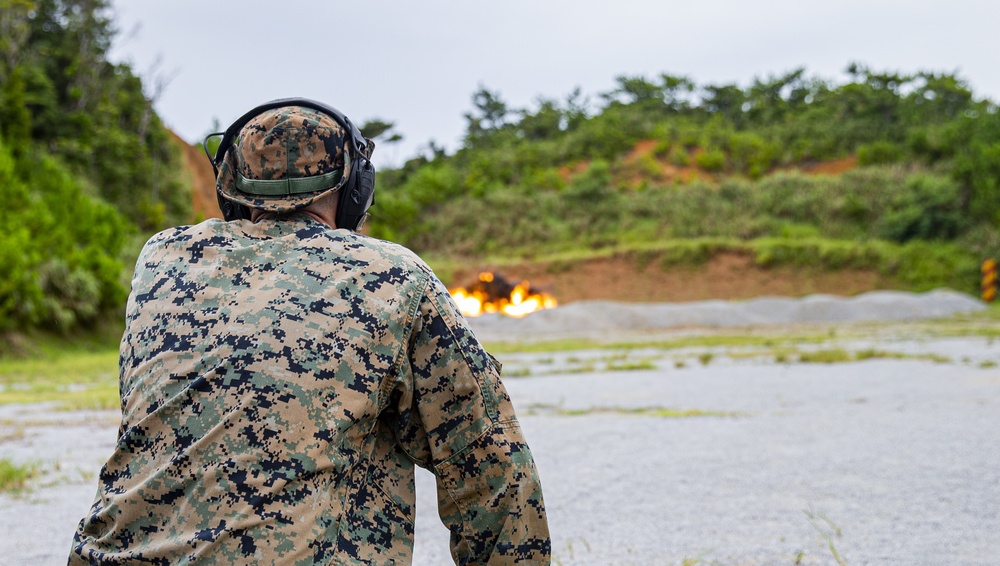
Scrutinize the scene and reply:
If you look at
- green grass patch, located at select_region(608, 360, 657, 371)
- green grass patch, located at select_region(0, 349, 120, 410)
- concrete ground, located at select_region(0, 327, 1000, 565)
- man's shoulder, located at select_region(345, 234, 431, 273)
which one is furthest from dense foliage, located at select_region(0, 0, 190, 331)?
man's shoulder, located at select_region(345, 234, 431, 273)

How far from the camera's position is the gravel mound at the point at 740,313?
86.3ft

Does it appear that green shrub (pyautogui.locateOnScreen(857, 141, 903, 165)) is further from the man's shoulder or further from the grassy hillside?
the man's shoulder

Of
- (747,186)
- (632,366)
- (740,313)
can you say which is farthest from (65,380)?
(747,186)

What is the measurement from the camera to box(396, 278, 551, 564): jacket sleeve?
1.91 metres

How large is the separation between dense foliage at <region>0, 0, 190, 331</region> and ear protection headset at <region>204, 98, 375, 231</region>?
60.8 ft

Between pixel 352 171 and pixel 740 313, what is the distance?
2659 cm

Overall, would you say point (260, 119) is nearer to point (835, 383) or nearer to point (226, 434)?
point (226, 434)

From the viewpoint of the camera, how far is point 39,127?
35.2 meters

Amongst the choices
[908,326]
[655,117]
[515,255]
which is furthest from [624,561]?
[655,117]

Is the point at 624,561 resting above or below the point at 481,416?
below

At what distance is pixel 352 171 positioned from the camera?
2.11 metres

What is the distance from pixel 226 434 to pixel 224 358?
0.52ft

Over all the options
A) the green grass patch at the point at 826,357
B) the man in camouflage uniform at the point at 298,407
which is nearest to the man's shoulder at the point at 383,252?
the man in camouflage uniform at the point at 298,407

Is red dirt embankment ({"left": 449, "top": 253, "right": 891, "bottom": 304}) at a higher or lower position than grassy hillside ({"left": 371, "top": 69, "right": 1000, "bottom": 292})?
lower
